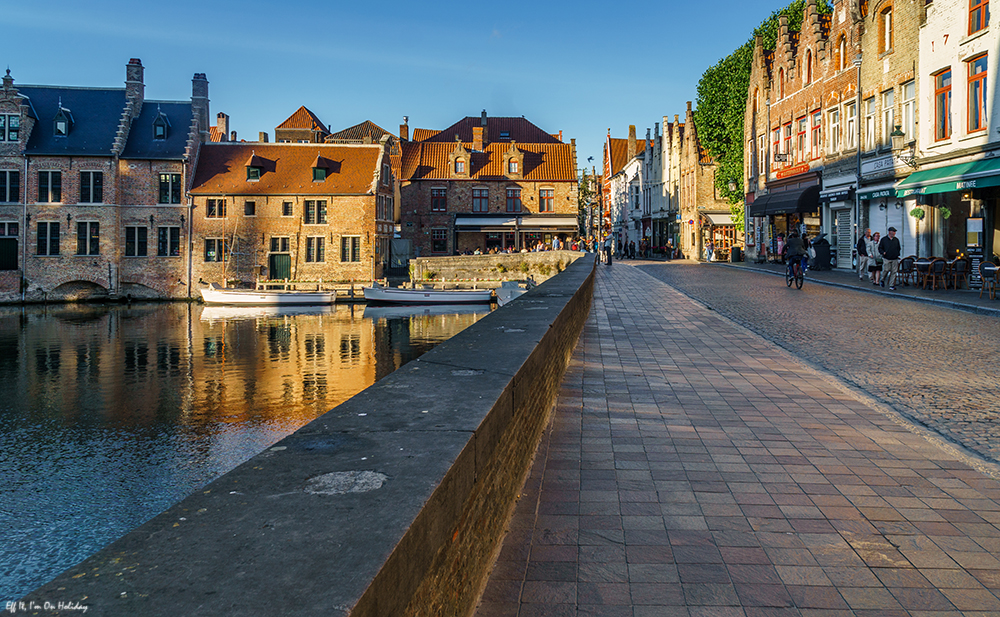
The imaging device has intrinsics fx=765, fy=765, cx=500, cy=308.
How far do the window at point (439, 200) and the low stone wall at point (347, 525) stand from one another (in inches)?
2266

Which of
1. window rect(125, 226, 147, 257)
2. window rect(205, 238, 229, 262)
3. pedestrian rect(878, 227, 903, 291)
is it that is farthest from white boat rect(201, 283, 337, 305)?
pedestrian rect(878, 227, 903, 291)

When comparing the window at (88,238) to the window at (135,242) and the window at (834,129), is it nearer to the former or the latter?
A: the window at (135,242)

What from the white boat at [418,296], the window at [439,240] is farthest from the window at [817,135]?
the window at [439,240]

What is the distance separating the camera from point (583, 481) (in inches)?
181

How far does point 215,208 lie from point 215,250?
2.82 meters

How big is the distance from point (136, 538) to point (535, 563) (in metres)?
2.04

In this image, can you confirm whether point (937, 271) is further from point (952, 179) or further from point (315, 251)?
point (315, 251)

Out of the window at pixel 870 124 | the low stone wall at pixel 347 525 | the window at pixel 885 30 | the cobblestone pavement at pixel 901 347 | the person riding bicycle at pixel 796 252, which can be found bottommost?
→ the cobblestone pavement at pixel 901 347

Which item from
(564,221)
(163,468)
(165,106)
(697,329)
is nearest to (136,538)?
(697,329)

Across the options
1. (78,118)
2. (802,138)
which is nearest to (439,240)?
(78,118)

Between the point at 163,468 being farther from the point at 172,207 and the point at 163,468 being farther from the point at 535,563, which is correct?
the point at 172,207

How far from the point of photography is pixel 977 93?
802 inches

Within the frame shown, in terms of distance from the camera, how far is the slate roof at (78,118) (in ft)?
156

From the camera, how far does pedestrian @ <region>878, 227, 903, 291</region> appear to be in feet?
65.0
